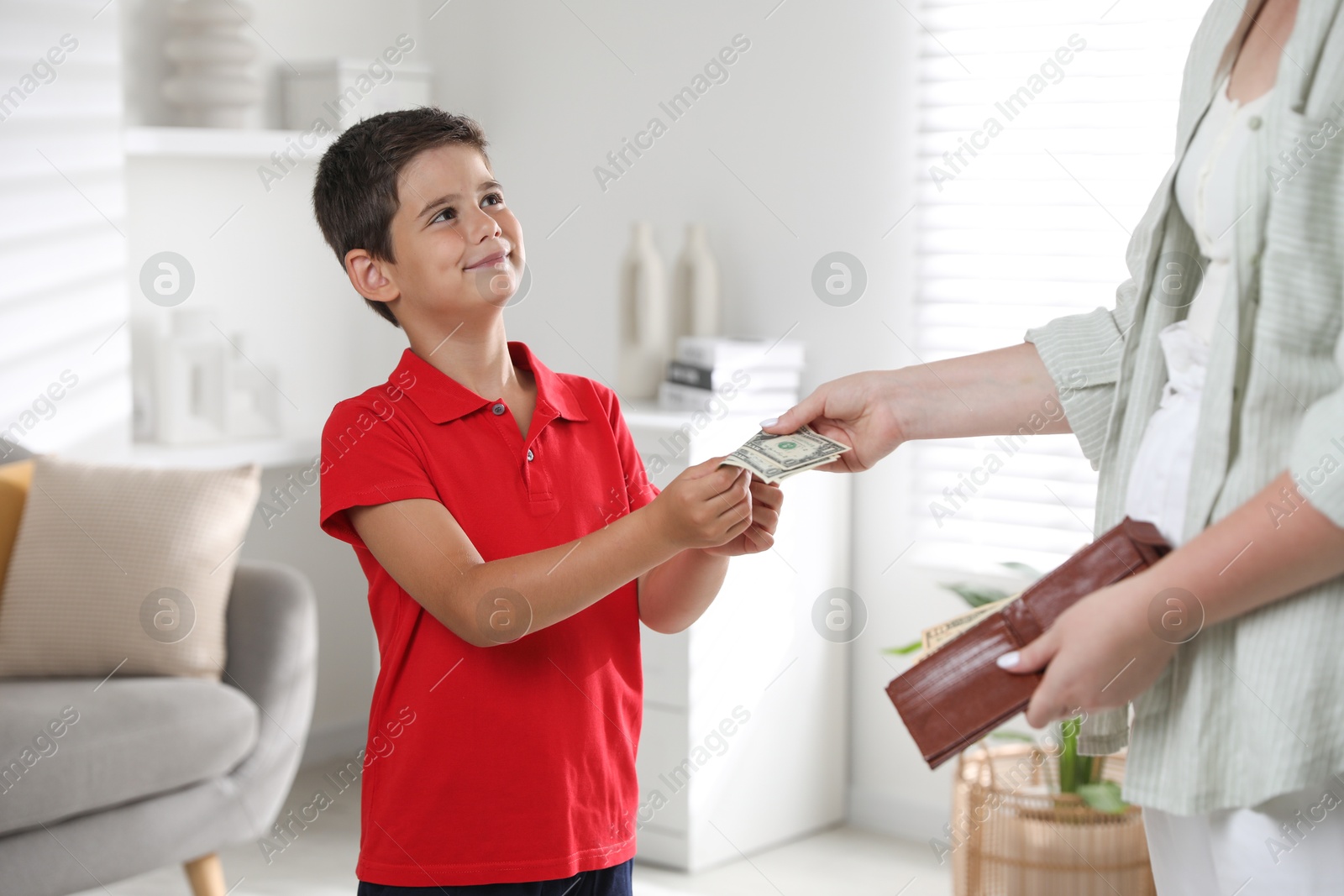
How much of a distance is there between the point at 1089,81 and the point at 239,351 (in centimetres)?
228

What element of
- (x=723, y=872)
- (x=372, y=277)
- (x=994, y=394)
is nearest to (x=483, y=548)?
(x=372, y=277)

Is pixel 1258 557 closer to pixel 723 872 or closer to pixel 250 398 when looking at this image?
pixel 723 872

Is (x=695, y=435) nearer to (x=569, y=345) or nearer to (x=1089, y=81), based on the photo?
(x=569, y=345)

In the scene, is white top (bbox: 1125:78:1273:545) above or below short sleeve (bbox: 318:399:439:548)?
above

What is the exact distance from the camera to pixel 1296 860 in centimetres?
96

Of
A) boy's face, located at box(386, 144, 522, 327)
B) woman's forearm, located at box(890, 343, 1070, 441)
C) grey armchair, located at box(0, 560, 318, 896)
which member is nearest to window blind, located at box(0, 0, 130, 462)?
grey armchair, located at box(0, 560, 318, 896)

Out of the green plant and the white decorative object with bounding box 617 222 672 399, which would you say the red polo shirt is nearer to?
the green plant

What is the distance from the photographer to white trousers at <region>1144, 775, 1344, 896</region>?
0.95m

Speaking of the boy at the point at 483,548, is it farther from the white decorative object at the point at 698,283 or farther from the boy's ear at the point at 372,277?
the white decorative object at the point at 698,283

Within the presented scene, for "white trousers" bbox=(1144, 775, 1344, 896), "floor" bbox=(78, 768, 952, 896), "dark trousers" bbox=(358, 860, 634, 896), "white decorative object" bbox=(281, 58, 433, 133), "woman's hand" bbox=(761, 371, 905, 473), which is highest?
"white decorative object" bbox=(281, 58, 433, 133)

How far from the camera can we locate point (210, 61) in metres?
3.40

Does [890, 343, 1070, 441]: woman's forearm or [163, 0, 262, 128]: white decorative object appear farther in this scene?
[163, 0, 262, 128]: white decorative object

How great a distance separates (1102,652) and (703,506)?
402mm

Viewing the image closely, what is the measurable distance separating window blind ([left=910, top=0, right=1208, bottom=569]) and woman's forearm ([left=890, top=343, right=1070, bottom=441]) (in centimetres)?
Result: 159
